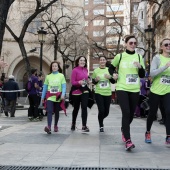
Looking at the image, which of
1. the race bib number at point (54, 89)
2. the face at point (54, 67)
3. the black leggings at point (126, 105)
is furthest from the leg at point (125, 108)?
the face at point (54, 67)

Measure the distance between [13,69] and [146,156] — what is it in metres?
36.1


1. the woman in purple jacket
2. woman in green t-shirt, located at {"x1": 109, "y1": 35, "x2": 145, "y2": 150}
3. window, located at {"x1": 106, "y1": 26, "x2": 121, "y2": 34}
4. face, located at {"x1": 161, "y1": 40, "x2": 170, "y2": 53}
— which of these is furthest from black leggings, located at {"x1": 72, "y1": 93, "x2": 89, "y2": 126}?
window, located at {"x1": 106, "y1": 26, "x2": 121, "y2": 34}

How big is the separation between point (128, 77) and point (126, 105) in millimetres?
511

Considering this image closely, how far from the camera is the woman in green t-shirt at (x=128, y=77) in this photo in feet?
20.6

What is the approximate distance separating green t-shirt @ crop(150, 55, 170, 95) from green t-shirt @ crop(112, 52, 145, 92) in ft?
1.26

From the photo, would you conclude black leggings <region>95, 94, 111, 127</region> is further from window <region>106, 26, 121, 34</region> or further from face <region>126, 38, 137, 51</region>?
A: window <region>106, 26, 121, 34</region>

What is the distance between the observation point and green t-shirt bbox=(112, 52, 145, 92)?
6.38m

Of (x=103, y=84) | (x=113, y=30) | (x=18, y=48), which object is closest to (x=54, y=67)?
(x=103, y=84)

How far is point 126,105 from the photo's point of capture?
20.5 ft

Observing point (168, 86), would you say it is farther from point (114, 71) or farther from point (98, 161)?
point (98, 161)

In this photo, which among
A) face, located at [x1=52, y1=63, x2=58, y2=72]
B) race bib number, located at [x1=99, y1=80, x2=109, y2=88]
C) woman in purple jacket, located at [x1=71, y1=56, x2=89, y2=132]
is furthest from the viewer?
face, located at [x1=52, y1=63, x2=58, y2=72]

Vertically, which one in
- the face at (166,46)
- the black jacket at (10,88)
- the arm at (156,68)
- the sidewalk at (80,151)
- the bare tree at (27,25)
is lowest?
the sidewalk at (80,151)

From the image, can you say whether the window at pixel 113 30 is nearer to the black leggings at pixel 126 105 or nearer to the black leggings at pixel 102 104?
the black leggings at pixel 102 104

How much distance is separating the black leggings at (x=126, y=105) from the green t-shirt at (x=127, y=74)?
89 millimetres
